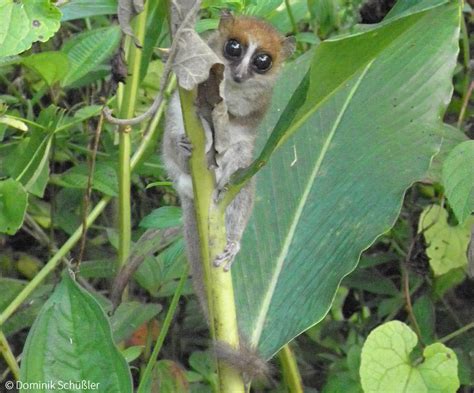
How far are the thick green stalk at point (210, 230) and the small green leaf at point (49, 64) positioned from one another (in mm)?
854

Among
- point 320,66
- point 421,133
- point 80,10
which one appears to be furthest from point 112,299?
point 320,66

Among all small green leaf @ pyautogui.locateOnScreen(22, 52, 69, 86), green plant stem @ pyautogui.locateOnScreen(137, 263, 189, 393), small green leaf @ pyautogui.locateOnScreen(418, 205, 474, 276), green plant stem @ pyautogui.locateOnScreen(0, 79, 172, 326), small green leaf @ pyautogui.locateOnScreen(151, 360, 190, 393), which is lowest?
small green leaf @ pyautogui.locateOnScreen(151, 360, 190, 393)

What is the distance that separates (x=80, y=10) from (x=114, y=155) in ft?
2.04

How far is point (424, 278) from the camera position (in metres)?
2.86

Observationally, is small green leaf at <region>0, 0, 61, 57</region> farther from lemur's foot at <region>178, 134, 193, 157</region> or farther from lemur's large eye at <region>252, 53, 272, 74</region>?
lemur's large eye at <region>252, 53, 272, 74</region>

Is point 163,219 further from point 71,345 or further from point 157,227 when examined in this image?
point 71,345

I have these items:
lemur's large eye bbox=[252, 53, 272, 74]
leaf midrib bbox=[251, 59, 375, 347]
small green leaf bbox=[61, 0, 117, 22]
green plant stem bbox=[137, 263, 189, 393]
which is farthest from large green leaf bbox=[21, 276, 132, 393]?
lemur's large eye bbox=[252, 53, 272, 74]

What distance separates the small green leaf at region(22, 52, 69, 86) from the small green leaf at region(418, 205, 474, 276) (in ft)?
3.91

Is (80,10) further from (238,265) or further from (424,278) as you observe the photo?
(424,278)

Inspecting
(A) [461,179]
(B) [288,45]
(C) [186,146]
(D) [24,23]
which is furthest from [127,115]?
(A) [461,179]

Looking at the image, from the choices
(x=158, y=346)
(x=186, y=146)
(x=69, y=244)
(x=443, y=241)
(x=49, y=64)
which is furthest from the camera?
(x=443, y=241)

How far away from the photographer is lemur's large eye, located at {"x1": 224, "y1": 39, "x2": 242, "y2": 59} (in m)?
2.40

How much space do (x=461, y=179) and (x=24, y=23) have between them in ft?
3.15

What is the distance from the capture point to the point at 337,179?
2.21m
